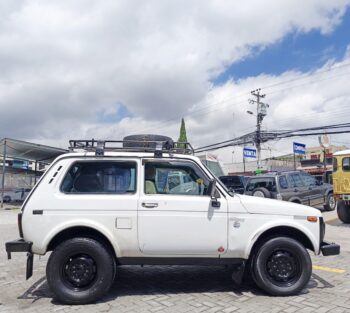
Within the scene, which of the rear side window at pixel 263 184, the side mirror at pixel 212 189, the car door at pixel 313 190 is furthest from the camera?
the car door at pixel 313 190

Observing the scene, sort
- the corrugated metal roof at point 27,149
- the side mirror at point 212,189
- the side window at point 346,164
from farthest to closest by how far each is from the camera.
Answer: the corrugated metal roof at point 27,149
the side window at point 346,164
the side mirror at point 212,189

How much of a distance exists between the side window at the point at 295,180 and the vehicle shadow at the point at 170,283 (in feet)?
33.7

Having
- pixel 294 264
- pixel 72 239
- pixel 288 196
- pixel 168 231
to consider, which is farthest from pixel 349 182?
pixel 72 239

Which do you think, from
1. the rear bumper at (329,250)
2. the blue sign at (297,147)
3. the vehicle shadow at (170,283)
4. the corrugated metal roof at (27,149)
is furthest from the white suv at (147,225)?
the blue sign at (297,147)

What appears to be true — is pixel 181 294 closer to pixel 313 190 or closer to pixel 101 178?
pixel 101 178

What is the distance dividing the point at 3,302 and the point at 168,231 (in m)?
2.41

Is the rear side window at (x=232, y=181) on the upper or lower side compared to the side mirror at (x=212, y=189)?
upper

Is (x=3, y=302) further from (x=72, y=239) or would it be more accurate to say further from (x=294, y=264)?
(x=294, y=264)

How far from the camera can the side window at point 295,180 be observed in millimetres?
16438

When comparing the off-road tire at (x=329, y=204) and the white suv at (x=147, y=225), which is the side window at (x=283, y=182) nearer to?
the off-road tire at (x=329, y=204)

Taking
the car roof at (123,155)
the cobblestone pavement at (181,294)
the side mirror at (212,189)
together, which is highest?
the car roof at (123,155)

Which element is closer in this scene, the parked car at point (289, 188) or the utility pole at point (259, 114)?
the parked car at point (289, 188)

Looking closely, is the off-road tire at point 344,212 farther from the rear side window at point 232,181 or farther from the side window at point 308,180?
the rear side window at point 232,181

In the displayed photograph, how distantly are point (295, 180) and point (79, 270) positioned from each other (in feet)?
43.1
